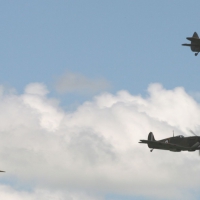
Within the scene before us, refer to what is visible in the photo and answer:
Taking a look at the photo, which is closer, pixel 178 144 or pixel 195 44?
pixel 195 44

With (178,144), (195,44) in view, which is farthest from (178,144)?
(195,44)

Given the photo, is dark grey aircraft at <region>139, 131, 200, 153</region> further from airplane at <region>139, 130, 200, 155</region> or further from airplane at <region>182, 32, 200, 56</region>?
airplane at <region>182, 32, 200, 56</region>

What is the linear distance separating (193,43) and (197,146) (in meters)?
17.0

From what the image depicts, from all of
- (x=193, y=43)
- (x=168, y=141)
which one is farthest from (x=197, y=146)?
(x=193, y=43)

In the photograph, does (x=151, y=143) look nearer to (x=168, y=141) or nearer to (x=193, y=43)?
(x=168, y=141)

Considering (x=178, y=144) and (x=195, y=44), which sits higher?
(x=195, y=44)

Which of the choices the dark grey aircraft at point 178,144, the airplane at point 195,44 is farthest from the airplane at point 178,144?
the airplane at point 195,44

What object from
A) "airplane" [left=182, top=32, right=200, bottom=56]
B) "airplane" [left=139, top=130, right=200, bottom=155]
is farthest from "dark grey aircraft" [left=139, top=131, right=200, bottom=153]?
"airplane" [left=182, top=32, right=200, bottom=56]

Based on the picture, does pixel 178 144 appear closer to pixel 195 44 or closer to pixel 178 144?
pixel 178 144

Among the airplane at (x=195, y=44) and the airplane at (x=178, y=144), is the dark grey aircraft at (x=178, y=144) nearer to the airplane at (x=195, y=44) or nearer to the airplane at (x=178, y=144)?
the airplane at (x=178, y=144)

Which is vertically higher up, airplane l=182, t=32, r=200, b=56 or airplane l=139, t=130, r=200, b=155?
airplane l=182, t=32, r=200, b=56

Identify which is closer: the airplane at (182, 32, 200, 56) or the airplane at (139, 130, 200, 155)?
the airplane at (182, 32, 200, 56)

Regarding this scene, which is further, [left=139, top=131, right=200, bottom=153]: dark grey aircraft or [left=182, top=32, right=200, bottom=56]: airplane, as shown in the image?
[left=139, top=131, right=200, bottom=153]: dark grey aircraft

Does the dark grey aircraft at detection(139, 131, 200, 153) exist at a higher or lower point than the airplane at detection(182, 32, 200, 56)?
lower
